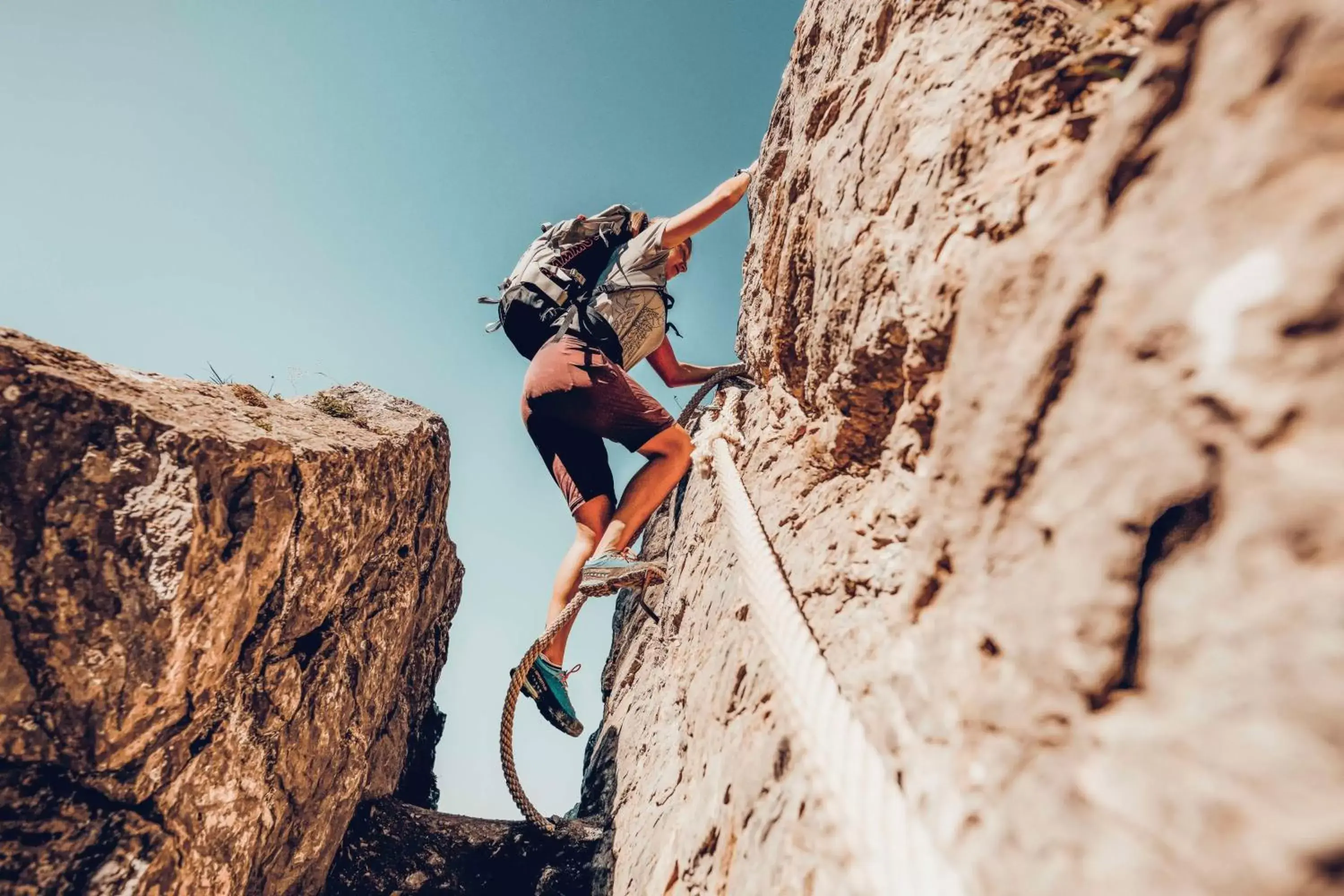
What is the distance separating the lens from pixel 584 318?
3.77 meters

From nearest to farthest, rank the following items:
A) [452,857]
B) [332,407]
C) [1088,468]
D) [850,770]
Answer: [1088,468] → [850,770] → [452,857] → [332,407]

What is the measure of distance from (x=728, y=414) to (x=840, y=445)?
1.35 meters

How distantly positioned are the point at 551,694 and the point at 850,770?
9.12 ft

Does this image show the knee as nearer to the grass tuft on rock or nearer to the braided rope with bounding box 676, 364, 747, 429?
the braided rope with bounding box 676, 364, 747, 429

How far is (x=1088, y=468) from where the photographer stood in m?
0.91

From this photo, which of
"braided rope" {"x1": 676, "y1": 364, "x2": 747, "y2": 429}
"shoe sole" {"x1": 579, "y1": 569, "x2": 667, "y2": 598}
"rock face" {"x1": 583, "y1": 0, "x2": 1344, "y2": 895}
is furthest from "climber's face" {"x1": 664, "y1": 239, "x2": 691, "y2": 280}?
"rock face" {"x1": 583, "y1": 0, "x2": 1344, "y2": 895}

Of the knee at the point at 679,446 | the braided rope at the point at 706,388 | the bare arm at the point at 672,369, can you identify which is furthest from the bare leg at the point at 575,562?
the bare arm at the point at 672,369

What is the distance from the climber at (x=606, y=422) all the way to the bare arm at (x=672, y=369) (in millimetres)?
749

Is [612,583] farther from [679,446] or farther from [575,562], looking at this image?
[679,446]

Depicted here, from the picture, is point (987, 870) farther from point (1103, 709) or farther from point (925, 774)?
point (1103, 709)

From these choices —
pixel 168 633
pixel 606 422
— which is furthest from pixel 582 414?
pixel 168 633

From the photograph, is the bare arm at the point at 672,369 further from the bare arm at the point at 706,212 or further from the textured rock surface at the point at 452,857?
the textured rock surface at the point at 452,857

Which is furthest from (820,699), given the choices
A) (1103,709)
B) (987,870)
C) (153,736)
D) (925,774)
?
(153,736)

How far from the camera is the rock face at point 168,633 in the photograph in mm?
2029
